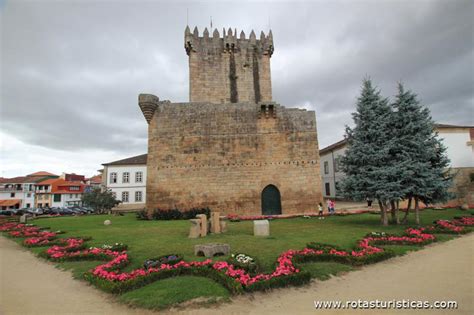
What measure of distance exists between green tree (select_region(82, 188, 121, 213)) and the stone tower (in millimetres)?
18482

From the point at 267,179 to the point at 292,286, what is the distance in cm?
1477

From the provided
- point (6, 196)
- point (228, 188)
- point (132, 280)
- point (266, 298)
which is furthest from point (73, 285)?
point (6, 196)

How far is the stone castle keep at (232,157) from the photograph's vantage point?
20016mm

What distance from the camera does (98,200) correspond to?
31.4 meters

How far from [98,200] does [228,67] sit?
23477 mm

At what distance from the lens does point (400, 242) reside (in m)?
9.40

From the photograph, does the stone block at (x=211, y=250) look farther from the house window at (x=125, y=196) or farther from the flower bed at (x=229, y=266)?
the house window at (x=125, y=196)

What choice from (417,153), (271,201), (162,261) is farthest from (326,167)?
(162,261)

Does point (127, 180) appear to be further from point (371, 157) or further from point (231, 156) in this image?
point (371, 157)

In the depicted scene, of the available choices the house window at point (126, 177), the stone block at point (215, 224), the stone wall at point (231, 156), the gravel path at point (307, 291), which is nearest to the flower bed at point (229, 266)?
the gravel path at point (307, 291)

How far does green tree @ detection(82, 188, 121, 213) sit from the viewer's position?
31248mm

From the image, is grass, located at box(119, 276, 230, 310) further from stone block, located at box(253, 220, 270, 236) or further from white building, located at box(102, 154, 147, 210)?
white building, located at box(102, 154, 147, 210)

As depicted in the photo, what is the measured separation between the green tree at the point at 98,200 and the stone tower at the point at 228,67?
18.5 metres

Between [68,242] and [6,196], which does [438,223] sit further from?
[6,196]
